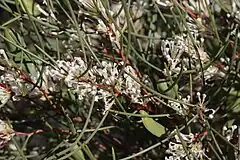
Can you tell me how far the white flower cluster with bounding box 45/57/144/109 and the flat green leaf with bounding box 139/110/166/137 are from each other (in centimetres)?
2

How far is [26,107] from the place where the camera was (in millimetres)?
894

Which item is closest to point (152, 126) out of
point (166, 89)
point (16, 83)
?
point (166, 89)

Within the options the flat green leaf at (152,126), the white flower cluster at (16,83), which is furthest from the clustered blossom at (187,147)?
the white flower cluster at (16,83)

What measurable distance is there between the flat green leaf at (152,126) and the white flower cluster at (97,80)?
25mm

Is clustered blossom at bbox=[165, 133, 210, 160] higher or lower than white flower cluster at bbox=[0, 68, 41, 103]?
lower

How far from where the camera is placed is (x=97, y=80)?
66cm

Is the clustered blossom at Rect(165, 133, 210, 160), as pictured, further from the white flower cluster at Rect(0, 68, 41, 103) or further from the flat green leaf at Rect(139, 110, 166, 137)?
the white flower cluster at Rect(0, 68, 41, 103)

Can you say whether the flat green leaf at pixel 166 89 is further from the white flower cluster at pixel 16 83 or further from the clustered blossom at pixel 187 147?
the white flower cluster at pixel 16 83

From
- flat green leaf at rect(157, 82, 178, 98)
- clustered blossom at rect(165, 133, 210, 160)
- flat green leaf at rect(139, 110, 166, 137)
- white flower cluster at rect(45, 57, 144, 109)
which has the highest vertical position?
white flower cluster at rect(45, 57, 144, 109)

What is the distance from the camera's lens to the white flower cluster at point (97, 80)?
64 cm

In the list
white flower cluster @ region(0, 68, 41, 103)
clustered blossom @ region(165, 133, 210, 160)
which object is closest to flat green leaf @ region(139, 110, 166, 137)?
clustered blossom @ region(165, 133, 210, 160)

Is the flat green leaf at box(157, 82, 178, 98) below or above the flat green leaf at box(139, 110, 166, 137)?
above

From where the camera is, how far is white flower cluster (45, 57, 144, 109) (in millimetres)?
637

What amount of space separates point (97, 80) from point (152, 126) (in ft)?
0.30
